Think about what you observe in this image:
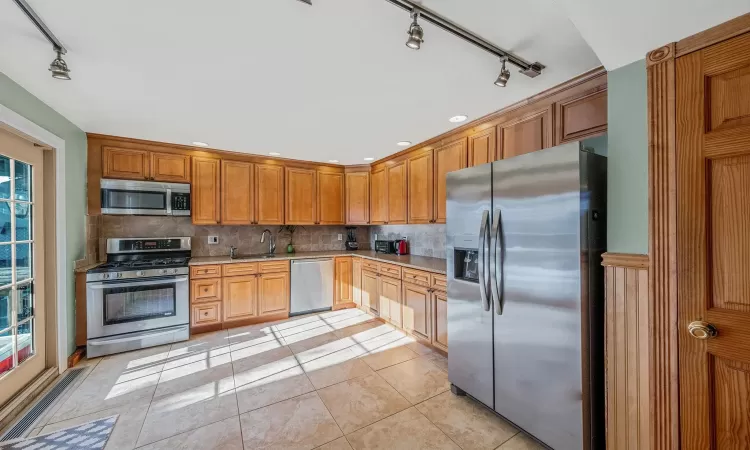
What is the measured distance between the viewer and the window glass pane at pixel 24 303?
2225 millimetres

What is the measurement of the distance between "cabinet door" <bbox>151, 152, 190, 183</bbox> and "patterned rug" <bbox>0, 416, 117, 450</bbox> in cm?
258

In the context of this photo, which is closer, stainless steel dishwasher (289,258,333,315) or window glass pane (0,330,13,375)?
window glass pane (0,330,13,375)

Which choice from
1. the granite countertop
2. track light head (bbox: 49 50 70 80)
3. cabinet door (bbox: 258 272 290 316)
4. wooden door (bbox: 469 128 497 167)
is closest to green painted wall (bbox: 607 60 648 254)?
wooden door (bbox: 469 128 497 167)

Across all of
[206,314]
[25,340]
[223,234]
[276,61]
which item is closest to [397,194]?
[276,61]

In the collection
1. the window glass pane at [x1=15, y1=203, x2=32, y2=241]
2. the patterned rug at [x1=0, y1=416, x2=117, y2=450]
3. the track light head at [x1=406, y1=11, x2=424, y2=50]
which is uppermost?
the track light head at [x1=406, y1=11, x2=424, y2=50]

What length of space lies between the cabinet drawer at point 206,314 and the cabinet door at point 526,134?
362cm

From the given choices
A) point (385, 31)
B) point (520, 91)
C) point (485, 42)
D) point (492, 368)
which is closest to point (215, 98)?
point (385, 31)

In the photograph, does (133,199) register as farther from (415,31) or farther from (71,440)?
(415,31)

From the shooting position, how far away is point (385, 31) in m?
1.46

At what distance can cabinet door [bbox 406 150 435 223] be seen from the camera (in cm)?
334

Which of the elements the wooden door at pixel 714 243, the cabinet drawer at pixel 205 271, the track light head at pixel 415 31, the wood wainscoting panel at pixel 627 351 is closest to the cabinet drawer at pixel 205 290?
the cabinet drawer at pixel 205 271

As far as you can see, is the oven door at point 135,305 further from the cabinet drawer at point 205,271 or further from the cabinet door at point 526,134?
the cabinet door at point 526,134

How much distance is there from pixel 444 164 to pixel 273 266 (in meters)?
2.57

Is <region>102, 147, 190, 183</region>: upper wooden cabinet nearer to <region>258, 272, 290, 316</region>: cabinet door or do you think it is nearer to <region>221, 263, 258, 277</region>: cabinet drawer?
<region>221, 263, 258, 277</region>: cabinet drawer
